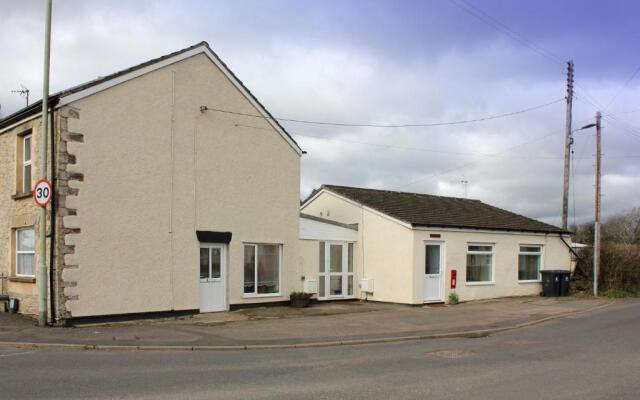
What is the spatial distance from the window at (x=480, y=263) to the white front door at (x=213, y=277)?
10.1 meters

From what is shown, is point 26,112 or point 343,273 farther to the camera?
point 343,273

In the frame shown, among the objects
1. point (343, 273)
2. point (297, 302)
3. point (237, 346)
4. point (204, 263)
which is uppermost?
point (204, 263)

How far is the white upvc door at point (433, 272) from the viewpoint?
21469mm

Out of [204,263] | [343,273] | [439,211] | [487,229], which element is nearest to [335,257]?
[343,273]

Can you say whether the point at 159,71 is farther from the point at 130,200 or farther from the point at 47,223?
the point at 47,223

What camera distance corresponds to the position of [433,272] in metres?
21.9

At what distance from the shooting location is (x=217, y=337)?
13.1 metres

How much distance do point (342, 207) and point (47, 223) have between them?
39.7 ft

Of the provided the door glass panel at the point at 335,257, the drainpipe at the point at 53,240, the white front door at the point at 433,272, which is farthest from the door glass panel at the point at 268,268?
the drainpipe at the point at 53,240

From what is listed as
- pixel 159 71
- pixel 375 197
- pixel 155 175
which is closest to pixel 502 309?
pixel 375 197

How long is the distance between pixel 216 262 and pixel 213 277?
19.0 inches

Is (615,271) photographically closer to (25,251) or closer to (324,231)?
(324,231)

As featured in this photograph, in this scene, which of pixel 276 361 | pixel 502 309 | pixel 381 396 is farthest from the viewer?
pixel 502 309

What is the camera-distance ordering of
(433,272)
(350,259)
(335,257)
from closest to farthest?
1. (433,272)
2. (335,257)
3. (350,259)
